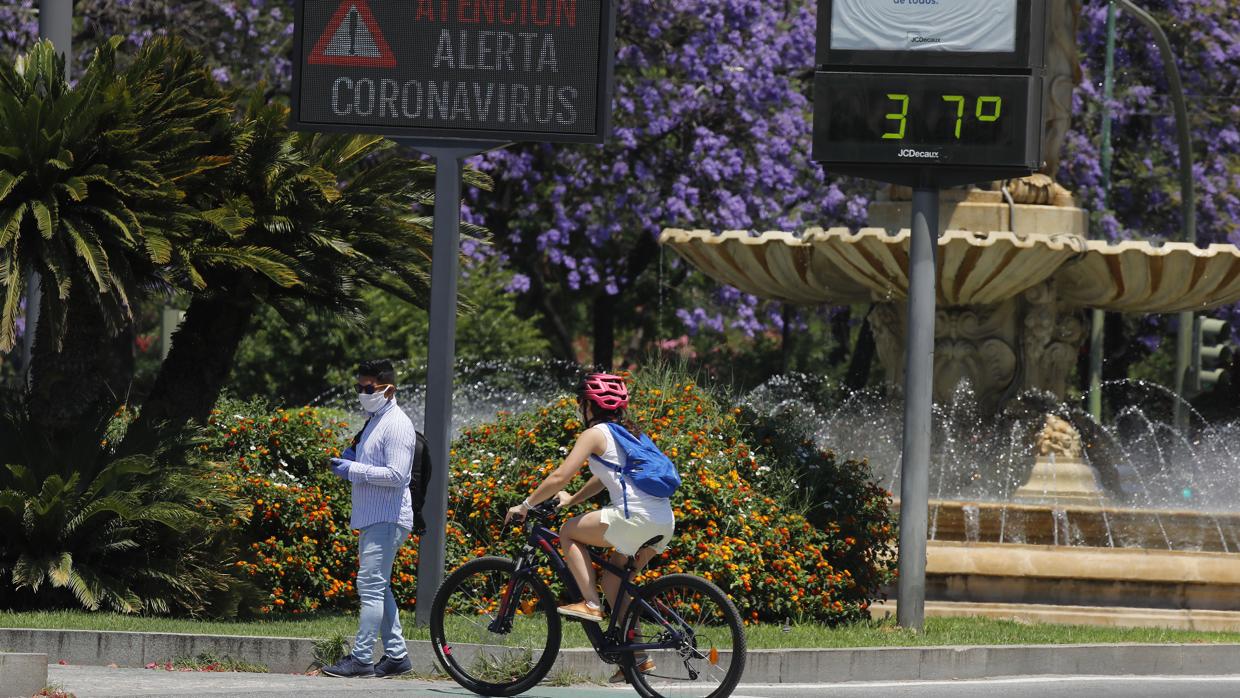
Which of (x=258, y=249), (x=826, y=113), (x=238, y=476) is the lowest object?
(x=238, y=476)

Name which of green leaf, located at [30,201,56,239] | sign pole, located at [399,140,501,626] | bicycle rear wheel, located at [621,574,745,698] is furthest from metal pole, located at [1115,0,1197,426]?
bicycle rear wheel, located at [621,574,745,698]

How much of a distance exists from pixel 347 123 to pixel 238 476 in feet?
7.46

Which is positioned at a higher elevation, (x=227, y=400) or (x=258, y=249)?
(x=258, y=249)

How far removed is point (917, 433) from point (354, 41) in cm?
390

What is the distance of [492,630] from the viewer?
10.1 metres

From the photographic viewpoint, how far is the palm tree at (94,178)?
11.6m

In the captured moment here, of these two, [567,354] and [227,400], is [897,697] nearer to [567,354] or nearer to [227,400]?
[227,400]

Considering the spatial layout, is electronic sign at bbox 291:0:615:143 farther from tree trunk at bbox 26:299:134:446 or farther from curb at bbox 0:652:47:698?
curb at bbox 0:652:47:698

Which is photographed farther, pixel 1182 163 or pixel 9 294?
pixel 1182 163

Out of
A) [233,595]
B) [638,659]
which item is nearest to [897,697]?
[638,659]

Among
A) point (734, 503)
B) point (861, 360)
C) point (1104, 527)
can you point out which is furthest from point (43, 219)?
point (861, 360)

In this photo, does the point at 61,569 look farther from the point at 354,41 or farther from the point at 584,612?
the point at 584,612

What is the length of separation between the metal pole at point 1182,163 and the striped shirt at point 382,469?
16449 mm

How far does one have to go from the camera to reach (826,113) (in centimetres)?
1302
